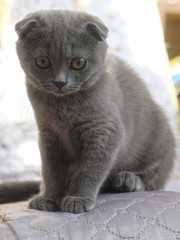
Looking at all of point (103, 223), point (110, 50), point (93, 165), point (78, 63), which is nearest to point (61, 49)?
point (78, 63)

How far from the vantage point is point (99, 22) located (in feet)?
3.64

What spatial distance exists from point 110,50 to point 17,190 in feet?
2.59

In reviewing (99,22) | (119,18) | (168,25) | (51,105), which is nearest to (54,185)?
(51,105)

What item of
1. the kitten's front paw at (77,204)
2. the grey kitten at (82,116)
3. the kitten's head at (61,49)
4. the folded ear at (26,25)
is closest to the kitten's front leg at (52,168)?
the grey kitten at (82,116)

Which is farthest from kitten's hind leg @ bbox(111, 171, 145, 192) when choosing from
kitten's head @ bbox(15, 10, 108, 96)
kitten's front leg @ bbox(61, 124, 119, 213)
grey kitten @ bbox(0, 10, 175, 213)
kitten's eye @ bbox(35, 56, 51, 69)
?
kitten's eye @ bbox(35, 56, 51, 69)

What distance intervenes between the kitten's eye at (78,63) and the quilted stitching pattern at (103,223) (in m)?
0.40

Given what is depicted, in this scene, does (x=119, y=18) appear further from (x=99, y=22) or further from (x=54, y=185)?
(x=54, y=185)

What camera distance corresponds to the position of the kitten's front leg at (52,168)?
1193 millimetres

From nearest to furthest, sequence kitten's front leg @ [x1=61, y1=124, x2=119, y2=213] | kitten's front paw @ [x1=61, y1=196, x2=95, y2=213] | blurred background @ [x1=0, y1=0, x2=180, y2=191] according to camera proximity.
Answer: kitten's front paw @ [x1=61, y1=196, x2=95, y2=213] < kitten's front leg @ [x1=61, y1=124, x2=119, y2=213] < blurred background @ [x1=0, y1=0, x2=180, y2=191]

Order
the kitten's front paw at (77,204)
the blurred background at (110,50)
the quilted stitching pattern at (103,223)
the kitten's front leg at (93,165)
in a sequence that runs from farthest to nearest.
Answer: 1. the blurred background at (110,50)
2. the kitten's front leg at (93,165)
3. the kitten's front paw at (77,204)
4. the quilted stitching pattern at (103,223)

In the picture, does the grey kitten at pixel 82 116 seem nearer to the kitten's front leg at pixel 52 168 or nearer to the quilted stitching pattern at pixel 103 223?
the kitten's front leg at pixel 52 168

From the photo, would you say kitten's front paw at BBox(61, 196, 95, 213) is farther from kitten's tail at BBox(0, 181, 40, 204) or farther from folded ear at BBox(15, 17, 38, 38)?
folded ear at BBox(15, 17, 38, 38)

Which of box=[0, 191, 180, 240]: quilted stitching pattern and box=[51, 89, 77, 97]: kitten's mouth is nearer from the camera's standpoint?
Result: box=[0, 191, 180, 240]: quilted stitching pattern

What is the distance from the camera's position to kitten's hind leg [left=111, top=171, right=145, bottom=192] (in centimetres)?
127
